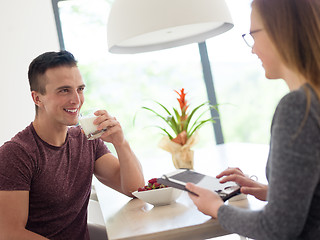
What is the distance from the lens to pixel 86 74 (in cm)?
500

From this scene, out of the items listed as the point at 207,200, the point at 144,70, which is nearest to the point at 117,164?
the point at 207,200

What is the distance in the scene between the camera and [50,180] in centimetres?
184

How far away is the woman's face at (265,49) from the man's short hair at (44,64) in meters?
1.12

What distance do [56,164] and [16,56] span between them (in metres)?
2.50

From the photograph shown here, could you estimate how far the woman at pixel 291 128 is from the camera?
3.01 ft

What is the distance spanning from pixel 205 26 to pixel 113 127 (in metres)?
0.67

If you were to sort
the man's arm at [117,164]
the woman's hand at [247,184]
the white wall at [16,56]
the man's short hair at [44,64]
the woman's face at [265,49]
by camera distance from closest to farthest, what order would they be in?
the woman's face at [265,49] < the woman's hand at [247,184] < the man's arm at [117,164] < the man's short hair at [44,64] < the white wall at [16,56]

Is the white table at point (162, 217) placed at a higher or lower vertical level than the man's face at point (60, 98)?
lower

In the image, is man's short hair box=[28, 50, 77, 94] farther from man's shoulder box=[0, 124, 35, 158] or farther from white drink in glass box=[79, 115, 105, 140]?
white drink in glass box=[79, 115, 105, 140]

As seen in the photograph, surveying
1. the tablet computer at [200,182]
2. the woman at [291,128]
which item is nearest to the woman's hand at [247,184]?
the tablet computer at [200,182]

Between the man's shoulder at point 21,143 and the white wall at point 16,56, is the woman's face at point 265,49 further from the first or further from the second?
the white wall at point 16,56

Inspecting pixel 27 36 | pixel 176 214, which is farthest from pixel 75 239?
pixel 27 36

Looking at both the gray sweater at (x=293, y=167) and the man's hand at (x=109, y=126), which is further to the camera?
the man's hand at (x=109, y=126)

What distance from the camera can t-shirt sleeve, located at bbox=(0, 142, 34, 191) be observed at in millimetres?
1666
